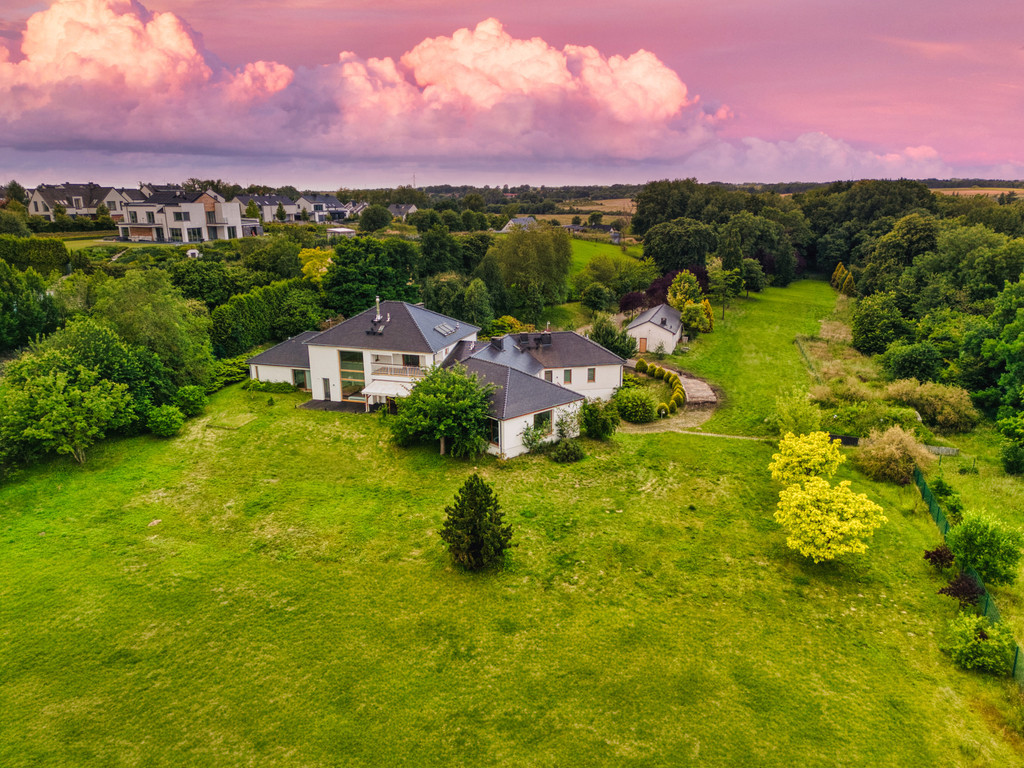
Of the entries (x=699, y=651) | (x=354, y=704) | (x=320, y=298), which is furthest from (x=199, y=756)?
(x=320, y=298)

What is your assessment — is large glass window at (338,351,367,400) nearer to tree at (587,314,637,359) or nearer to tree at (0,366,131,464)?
tree at (0,366,131,464)

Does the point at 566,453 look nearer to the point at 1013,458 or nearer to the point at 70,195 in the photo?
the point at 1013,458

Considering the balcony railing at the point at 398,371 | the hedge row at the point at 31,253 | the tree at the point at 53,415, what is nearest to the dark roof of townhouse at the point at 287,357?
the balcony railing at the point at 398,371

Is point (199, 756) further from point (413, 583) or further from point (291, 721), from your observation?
point (413, 583)

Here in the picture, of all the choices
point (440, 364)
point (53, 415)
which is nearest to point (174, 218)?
point (53, 415)

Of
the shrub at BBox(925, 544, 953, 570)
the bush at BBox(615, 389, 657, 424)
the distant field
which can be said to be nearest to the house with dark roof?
the bush at BBox(615, 389, 657, 424)
